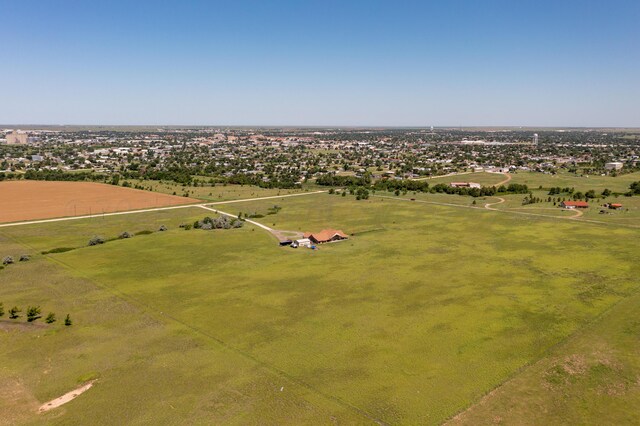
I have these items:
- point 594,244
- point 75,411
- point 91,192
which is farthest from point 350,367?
point 91,192

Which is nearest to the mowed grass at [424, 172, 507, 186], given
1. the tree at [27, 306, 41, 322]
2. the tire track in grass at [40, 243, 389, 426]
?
the tire track in grass at [40, 243, 389, 426]

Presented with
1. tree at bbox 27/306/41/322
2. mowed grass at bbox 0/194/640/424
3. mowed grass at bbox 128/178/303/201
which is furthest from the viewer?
mowed grass at bbox 128/178/303/201

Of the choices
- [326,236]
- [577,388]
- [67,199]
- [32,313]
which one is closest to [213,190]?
[67,199]

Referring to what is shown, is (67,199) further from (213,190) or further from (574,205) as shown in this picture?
(574,205)

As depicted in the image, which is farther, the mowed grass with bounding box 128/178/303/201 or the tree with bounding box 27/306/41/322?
the mowed grass with bounding box 128/178/303/201

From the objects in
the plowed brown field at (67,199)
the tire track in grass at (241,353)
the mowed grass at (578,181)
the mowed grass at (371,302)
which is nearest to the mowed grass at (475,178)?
the mowed grass at (578,181)

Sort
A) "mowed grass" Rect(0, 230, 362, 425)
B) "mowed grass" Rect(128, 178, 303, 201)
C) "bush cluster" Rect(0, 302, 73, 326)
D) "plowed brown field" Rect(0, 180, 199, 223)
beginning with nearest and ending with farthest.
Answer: "mowed grass" Rect(0, 230, 362, 425) < "bush cluster" Rect(0, 302, 73, 326) < "plowed brown field" Rect(0, 180, 199, 223) < "mowed grass" Rect(128, 178, 303, 201)

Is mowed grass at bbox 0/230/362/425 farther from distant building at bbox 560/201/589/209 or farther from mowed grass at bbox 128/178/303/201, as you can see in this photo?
distant building at bbox 560/201/589/209

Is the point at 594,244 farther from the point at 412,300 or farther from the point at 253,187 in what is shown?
the point at 253,187

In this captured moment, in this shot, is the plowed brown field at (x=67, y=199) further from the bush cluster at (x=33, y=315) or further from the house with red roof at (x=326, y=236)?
the bush cluster at (x=33, y=315)
